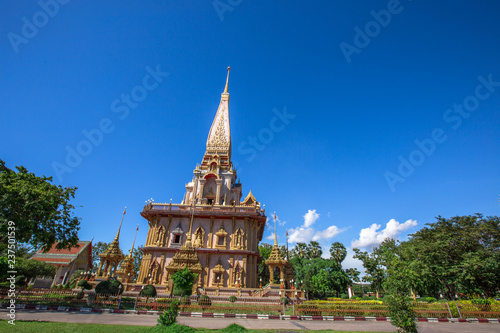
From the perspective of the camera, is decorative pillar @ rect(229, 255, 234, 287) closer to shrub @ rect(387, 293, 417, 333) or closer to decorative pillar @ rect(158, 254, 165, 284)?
decorative pillar @ rect(158, 254, 165, 284)

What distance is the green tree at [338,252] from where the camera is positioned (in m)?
46.9

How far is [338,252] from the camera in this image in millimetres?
47250

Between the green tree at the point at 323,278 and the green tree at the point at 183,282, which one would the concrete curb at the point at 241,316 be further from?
the green tree at the point at 323,278

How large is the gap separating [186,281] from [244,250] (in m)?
9.53

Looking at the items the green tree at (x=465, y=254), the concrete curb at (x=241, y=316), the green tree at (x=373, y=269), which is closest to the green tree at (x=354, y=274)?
the green tree at (x=373, y=269)

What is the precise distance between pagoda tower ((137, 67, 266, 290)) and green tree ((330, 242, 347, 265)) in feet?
79.7

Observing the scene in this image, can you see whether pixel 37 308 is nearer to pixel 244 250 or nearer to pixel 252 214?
pixel 244 250

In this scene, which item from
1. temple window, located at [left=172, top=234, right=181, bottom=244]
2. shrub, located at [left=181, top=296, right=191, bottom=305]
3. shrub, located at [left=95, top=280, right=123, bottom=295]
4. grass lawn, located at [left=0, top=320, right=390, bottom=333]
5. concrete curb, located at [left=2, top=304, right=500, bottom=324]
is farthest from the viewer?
temple window, located at [left=172, top=234, right=181, bottom=244]

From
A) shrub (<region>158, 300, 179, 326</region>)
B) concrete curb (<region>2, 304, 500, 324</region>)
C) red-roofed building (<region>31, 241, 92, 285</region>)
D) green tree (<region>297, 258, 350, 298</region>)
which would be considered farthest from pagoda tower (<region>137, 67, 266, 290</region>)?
red-roofed building (<region>31, 241, 92, 285</region>)

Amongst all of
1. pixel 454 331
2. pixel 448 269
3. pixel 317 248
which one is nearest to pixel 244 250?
pixel 454 331

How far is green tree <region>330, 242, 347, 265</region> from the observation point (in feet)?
154

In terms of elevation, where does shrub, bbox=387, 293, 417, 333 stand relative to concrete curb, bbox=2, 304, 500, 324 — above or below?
above

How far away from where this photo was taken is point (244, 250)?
26.9m

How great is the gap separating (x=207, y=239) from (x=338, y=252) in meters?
29.9
